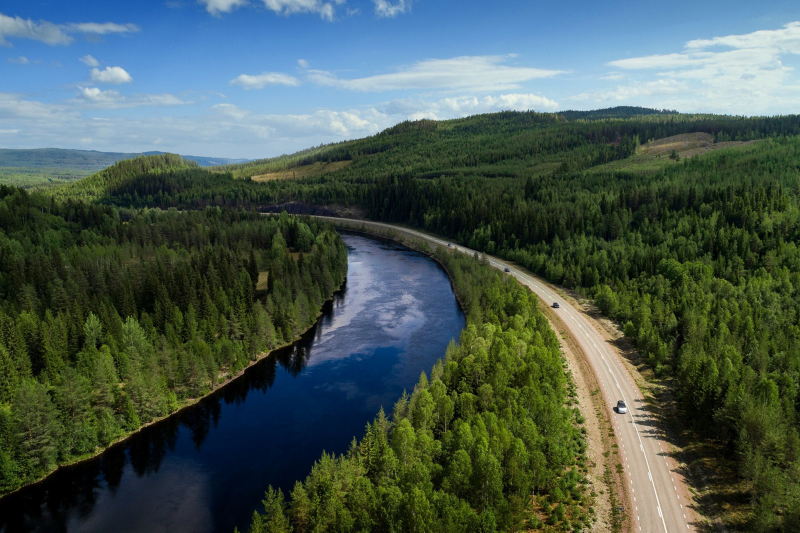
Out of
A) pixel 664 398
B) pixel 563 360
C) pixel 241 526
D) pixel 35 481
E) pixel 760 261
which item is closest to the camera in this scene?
pixel 241 526

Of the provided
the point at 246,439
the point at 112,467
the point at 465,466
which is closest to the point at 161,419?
the point at 112,467

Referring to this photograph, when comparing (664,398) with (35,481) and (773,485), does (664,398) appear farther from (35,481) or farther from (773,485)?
(35,481)

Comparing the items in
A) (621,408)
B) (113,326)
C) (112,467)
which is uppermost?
(113,326)

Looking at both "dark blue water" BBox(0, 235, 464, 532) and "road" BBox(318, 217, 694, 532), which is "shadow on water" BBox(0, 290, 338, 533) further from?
"road" BBox(318, 217, 694, 532)

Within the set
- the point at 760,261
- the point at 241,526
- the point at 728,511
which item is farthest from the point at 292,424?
the point at 760,261

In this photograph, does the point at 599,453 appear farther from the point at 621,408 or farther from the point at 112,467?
the point at 112,467
